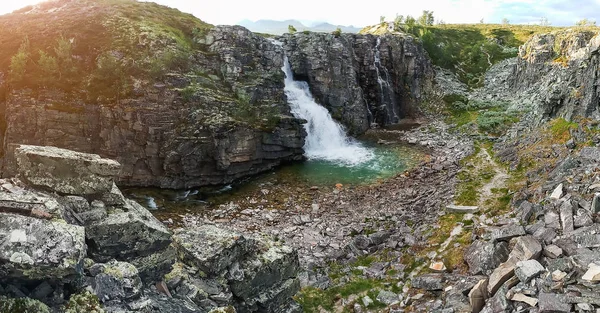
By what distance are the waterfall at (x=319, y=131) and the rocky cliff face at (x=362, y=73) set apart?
1.82m

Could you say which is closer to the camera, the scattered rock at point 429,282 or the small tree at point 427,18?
the scattered rock at point 429,282

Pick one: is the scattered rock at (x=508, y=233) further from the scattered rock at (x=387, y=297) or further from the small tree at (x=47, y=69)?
the small tree at (x=47, y=69)

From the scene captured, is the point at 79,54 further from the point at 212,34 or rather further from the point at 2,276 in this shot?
the point at 2,276

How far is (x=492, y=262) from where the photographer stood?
1567 cm

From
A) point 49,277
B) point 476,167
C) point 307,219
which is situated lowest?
point 307,219

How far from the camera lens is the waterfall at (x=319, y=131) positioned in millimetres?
47938

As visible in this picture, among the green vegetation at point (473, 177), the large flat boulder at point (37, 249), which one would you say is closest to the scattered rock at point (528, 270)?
the green vegetation at point (473, 177)

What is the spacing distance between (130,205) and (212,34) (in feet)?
131

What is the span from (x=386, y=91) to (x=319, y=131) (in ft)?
69.5

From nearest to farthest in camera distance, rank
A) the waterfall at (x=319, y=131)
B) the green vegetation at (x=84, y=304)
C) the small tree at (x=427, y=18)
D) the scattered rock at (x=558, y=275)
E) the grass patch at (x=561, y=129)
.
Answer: the green vegetation at (x=84, y=304)
the scattered rock at (x=558, y=275)
the grass patch at (x=561, y=129)
the waterfall at (x=319, y=131)
the small tree at (x=427, y=18)

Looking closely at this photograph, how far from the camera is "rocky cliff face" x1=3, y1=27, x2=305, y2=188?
34.6 m

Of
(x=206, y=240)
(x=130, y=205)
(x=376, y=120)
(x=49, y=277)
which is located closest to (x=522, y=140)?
(x=376, y=120)

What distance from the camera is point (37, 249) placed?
8.02 meters

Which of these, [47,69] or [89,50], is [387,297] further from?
[89,50]
